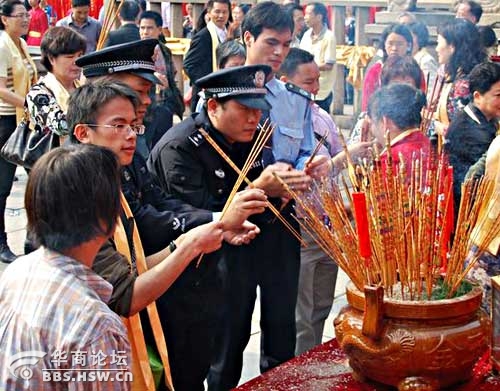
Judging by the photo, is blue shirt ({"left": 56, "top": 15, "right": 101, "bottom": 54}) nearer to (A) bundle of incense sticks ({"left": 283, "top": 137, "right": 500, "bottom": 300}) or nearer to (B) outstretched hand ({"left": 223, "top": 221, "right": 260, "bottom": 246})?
(B) outstretched hand ({"left": 223, "top": 221, "right": 260, "bottom": 246})

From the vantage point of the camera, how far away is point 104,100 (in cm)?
216

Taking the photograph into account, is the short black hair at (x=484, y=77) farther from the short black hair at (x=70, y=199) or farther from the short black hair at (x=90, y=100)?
the short black hair at (x=70, y=199)

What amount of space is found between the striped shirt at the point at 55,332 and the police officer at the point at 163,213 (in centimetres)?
67

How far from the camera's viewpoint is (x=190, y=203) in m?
2.69

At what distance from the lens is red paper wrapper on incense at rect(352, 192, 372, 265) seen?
1689 mm

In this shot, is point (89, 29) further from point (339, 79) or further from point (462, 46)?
point (462, 46)

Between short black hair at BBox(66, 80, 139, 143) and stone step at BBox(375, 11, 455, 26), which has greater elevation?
short black hair at BBox(66, 80, 139, 143)

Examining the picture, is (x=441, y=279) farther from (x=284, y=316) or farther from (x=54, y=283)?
(x=284, y=316)

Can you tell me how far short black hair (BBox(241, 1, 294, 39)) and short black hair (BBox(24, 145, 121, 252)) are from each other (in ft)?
6.18

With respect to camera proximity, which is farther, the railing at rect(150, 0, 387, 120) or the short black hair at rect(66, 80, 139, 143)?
the railing at rect(150, 0, 387, 120)

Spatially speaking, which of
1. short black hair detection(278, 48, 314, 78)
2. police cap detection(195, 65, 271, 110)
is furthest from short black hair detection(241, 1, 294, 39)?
police cap detection(195, 65, 271, 110)

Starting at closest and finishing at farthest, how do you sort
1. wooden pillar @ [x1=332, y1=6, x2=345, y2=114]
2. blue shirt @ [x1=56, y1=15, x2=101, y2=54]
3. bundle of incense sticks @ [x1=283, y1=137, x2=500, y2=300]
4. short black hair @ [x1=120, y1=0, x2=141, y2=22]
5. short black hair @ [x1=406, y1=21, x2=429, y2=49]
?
bundle of incense sticks @ [x1=283, y1=137, x2=500, y2=300] < short black hair @ [x1=406, y1=21, x2=429, y2=49] < short black hair @ [x1=120, y1=0, x2=141, y2=22] < blue shirt @ [x1=56, y1=15, x2=101, y2=54] < wooden pillar @ [x1=332, y1=6, x2=345, y2=114]

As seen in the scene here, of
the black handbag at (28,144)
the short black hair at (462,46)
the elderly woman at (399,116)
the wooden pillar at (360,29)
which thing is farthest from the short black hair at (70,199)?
the wooden pillar at (360,29)

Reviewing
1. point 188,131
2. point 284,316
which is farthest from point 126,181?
point 284,316
